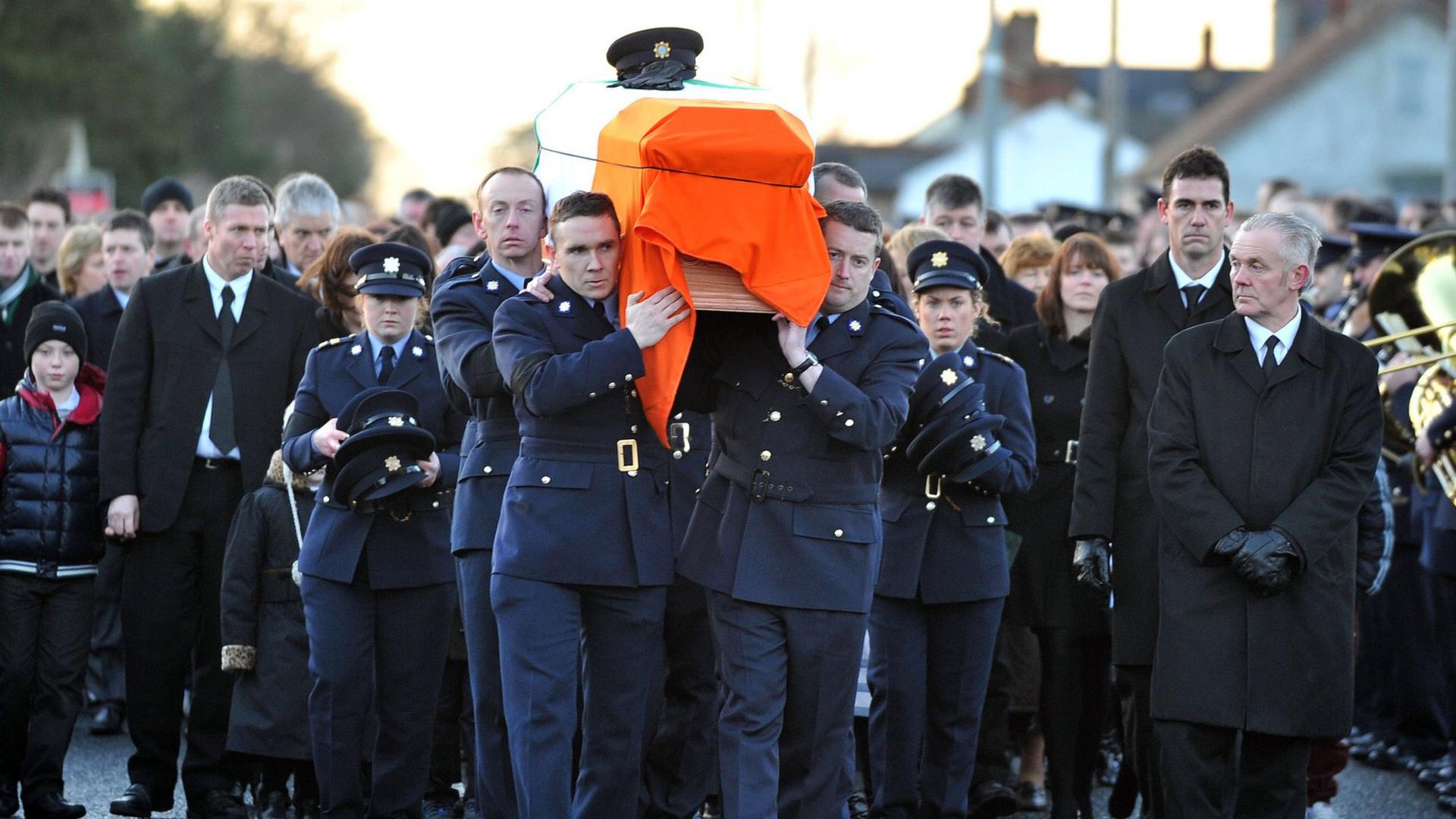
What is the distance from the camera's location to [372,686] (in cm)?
790

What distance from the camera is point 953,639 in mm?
8148

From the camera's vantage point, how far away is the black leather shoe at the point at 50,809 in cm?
850

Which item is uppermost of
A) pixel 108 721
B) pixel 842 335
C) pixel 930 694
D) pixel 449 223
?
pixel 449 223

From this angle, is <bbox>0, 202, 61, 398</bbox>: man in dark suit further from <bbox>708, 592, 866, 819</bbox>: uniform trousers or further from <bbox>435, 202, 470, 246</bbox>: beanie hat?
<bbox>708, 592, 866, 819</bbox>: uniform trousers

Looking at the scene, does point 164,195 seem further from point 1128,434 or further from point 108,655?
point 1128,434

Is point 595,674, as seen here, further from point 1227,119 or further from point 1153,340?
point 1227,119

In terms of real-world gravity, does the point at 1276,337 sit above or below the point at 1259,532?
above

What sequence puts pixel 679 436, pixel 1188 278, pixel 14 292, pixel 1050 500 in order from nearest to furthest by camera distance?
pixel 679 436, pixel 1188 278, pixel 1050 500, pixel 14 292

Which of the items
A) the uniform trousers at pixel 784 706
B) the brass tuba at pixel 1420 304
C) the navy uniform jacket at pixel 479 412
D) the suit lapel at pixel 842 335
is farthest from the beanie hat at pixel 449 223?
the uniform trousers at pixel 784 706

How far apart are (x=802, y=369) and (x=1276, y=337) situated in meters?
1.84

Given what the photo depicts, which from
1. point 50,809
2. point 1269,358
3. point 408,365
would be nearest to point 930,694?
point 1269,358

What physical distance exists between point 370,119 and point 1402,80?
42.9 meters

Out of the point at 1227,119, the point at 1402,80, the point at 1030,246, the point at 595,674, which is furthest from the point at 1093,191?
the point at 595,674

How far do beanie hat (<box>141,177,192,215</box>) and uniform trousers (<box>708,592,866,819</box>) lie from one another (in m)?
7.92
